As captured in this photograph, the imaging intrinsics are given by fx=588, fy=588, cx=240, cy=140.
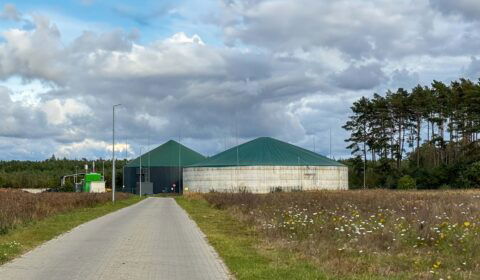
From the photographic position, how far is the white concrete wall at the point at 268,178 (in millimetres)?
97438

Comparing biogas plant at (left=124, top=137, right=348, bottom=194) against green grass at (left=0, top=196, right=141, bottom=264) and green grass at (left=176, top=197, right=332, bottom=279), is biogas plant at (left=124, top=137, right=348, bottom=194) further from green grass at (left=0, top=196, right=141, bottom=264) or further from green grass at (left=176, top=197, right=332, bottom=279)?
green grass at (left=176, top=197, right=332, bottom=279)

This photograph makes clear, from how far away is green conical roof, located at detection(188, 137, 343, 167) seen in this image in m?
99.6

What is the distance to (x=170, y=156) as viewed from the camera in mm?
132875

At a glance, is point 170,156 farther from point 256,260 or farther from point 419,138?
point 256,260

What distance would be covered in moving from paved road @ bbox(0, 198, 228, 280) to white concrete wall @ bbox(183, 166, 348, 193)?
7698cm

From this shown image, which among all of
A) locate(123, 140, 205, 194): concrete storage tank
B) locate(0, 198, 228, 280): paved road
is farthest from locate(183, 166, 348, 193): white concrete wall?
locate(0, 198, 228, 280): paved road

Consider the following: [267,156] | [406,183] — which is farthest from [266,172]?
[406,183]

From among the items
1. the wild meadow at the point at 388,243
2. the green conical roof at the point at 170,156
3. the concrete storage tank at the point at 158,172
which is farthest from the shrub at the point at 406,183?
the wild meadow at the point at 388,243

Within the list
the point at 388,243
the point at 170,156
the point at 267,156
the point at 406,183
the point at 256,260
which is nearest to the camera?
the point at 256,260

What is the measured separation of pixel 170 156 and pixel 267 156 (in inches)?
1479

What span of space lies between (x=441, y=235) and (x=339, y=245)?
2.35 meters

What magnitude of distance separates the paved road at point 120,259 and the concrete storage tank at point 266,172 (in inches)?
2986

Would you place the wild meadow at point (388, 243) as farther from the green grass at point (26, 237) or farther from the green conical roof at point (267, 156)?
the green conical roof at point (267, 156)

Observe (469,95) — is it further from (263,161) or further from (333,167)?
(263,161)
